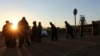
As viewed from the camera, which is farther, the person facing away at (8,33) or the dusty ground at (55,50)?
the person facing away at (8,33)

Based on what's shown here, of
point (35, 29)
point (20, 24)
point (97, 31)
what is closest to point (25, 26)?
point (20, 24)

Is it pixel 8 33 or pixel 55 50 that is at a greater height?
pixel 8 33

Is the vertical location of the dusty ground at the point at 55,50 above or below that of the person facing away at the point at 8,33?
below

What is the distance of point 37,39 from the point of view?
107 ft

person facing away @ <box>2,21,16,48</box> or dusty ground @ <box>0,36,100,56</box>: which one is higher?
person facing away @ <box>2,21,16,48</box>

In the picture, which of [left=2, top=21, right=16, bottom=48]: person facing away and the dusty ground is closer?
the dusty ground

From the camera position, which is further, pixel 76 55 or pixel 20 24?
pixel 20 24

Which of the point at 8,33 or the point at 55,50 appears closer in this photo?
the point at 55,50

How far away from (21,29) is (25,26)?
1.39ft

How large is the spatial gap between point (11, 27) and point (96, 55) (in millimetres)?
9690

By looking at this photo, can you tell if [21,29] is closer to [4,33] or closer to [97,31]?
[4,33]

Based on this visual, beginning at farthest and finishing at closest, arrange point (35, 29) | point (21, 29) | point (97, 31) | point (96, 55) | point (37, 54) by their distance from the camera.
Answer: point (97, 31) → point (35, 29) → point (21, 29) → point (37, 54) → point (96, 55)

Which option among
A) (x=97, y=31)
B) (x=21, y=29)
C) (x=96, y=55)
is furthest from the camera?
(x=97, y=31)

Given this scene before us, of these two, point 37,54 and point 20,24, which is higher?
point 20,24
